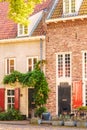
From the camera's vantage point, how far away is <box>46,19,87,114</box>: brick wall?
1490 inches

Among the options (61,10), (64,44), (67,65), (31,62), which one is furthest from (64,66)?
(61,10)

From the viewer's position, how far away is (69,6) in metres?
39.2

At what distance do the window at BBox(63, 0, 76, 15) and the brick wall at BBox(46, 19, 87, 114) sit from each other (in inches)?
32.2

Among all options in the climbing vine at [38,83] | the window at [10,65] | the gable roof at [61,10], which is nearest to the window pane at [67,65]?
the climbing vine at [38,83]

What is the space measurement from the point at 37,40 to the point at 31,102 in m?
4.63

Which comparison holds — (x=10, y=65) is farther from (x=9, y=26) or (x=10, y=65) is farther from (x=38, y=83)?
(x=38, y=83)

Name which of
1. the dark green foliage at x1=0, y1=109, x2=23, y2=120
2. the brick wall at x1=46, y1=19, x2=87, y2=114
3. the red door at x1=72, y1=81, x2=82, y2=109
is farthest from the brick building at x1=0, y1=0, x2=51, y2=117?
the red door at x1=72, y1=81, x2=82, y2=109

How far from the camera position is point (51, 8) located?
40.3 m

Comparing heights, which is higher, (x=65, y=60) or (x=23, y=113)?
(x=65, y=60)

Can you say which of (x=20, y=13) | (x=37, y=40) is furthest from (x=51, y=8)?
(x=20, y=13)

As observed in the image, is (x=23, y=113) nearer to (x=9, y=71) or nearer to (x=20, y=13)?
(x=9, y=71)

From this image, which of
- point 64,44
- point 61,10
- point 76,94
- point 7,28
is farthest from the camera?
point 7,28

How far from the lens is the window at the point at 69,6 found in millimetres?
38750

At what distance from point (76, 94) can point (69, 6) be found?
252 inches
